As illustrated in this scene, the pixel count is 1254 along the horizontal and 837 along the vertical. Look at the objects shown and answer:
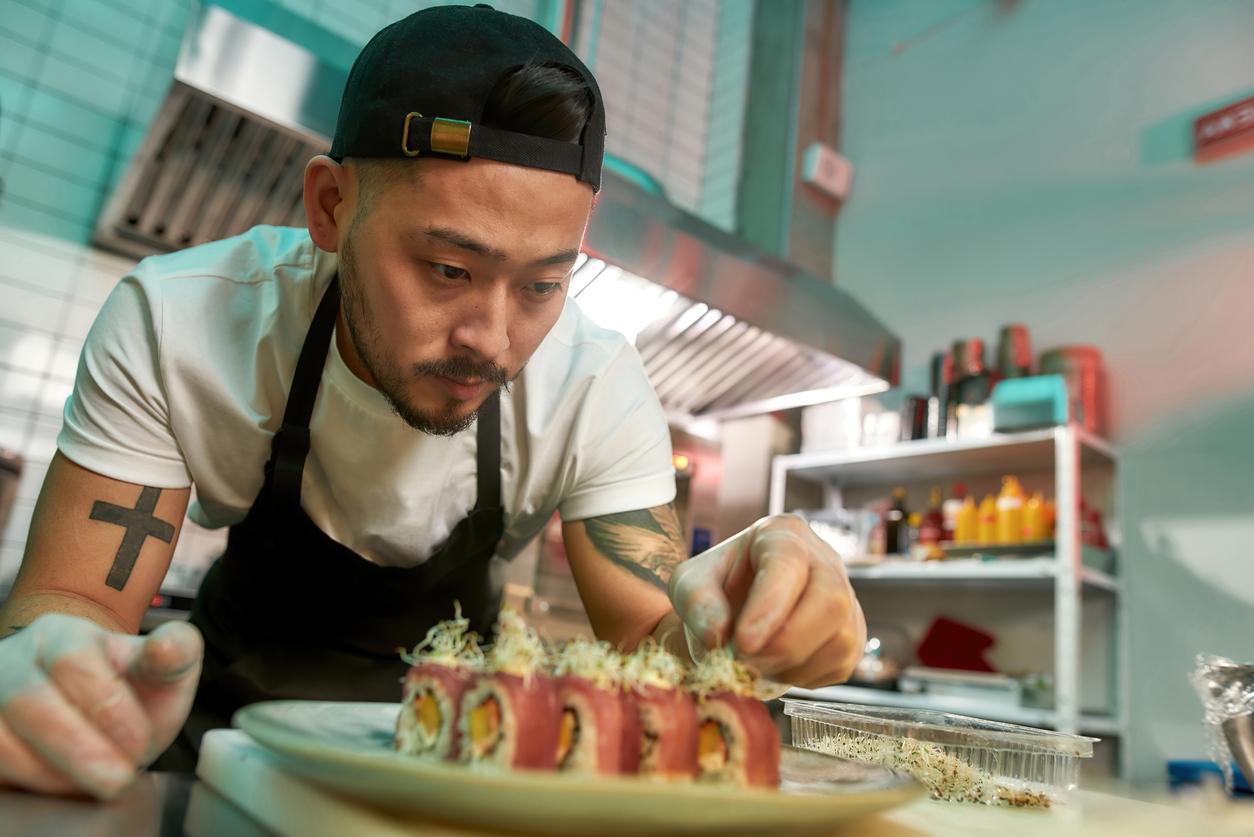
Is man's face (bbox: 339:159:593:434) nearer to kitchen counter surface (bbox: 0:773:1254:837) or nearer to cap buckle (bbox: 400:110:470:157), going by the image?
cap buckle (bbox: 400:110:470:157)

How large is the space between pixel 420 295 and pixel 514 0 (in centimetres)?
322

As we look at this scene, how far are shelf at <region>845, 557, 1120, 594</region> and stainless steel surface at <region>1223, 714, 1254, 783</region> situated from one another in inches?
70.6

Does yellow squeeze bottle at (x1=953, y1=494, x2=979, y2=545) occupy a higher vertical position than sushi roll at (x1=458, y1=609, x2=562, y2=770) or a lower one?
higher

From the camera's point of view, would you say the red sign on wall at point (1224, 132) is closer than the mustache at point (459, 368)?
No

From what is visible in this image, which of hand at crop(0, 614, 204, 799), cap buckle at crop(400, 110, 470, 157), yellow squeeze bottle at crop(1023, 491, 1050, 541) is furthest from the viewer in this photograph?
yellow squeeze bottle at crop(1023, 491, 1050, 541)

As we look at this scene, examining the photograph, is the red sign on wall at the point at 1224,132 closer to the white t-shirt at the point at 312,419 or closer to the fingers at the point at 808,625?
the white t-shirt at the point at 312,419

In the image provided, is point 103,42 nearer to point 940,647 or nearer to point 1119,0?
point 940,647

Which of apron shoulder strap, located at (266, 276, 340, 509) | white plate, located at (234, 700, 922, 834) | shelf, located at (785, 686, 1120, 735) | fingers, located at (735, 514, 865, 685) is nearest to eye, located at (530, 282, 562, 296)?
apron shoulder strap, located at (266, 276, 340, 509)

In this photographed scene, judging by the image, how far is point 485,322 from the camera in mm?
1013

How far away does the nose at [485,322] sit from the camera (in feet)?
3.32

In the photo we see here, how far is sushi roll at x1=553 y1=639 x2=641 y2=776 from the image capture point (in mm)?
506

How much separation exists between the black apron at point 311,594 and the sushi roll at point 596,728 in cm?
77

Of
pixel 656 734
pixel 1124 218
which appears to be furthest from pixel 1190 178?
pixel 656 734

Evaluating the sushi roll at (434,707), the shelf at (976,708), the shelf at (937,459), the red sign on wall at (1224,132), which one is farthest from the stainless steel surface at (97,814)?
the red sign on wall at (1224,132)
